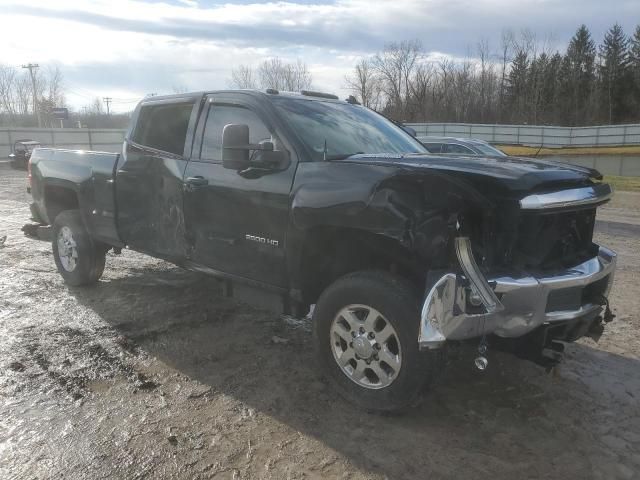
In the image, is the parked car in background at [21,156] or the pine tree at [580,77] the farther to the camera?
the pine tree at [580,77]

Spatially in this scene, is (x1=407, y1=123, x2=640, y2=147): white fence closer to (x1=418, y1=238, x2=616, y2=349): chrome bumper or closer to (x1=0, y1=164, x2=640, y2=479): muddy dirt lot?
(x1=0, y1=164, x2=640, y2=479): muddy dirt lot

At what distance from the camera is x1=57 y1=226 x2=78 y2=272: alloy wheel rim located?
6152mm

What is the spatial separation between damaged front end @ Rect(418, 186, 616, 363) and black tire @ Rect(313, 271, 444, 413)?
7.6 inches

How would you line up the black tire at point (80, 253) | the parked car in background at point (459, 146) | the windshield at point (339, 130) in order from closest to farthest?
the windshield at point (339, 130) < the black tire at point (80, 253) < the parked car in background at point (459, 146)

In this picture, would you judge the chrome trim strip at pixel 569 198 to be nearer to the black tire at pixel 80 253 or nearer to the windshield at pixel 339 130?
the windshield at pixel 339 130

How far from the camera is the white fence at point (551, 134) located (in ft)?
129

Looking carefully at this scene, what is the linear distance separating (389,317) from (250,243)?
1290 mm

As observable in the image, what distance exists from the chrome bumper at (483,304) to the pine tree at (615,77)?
71.0 m

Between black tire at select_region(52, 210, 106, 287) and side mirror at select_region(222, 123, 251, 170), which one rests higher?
side mirror at select_region(222, 123, 251, 170)

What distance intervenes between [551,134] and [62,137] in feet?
112

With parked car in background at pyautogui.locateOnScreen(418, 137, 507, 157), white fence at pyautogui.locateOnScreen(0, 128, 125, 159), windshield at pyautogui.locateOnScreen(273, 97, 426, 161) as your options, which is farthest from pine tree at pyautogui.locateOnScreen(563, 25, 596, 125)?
windshield at pyautogui.locateOnScreen(273, 97, 426, 161)

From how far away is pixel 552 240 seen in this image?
11.0 ft

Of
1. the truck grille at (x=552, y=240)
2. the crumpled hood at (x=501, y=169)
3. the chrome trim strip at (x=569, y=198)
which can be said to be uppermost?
the crumpled hood at (x=501, y=169)

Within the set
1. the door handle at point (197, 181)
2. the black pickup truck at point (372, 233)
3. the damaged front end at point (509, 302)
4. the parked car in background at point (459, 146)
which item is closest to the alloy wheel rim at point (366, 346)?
the black pickup truck at point (372, 233)
